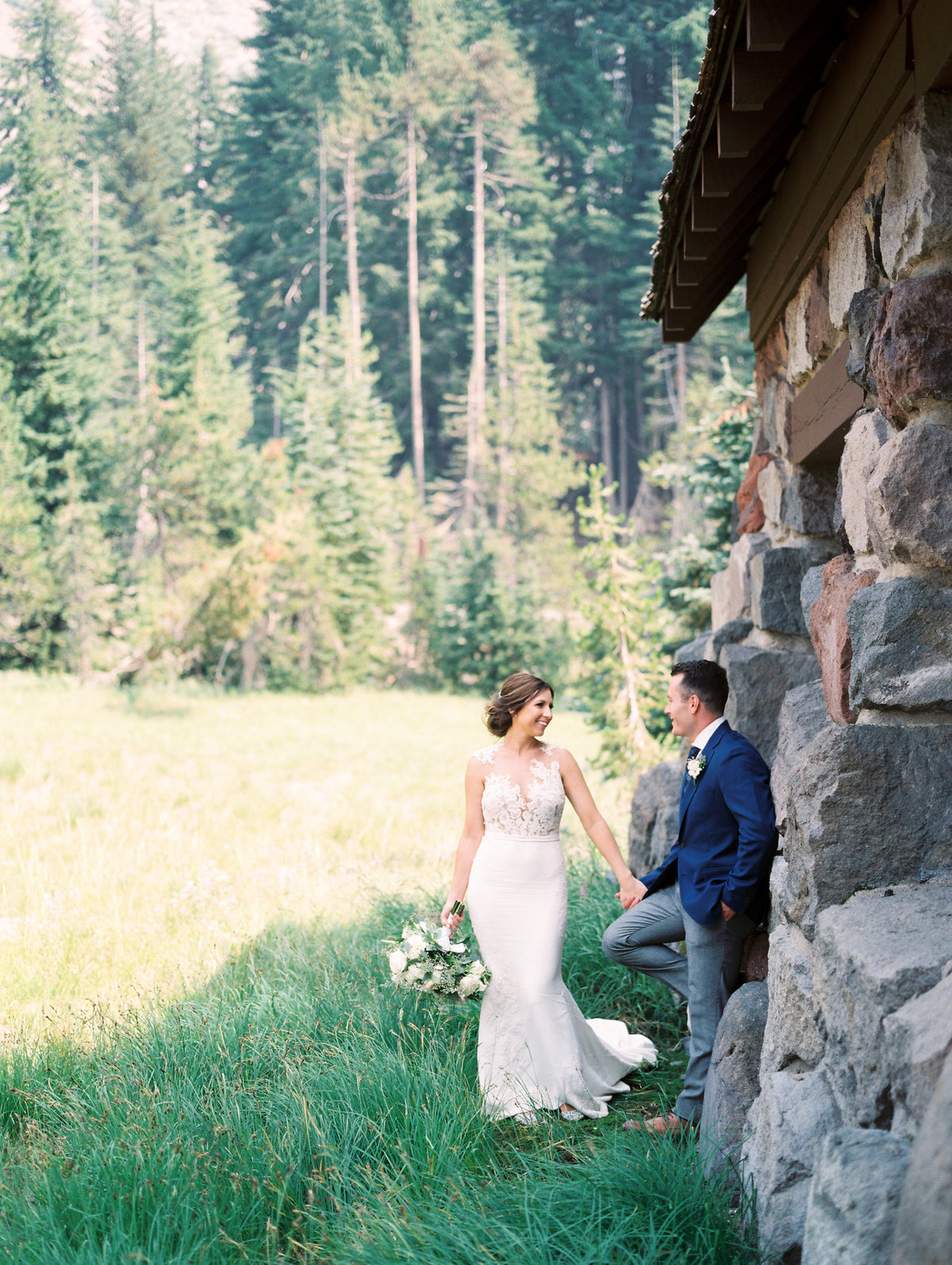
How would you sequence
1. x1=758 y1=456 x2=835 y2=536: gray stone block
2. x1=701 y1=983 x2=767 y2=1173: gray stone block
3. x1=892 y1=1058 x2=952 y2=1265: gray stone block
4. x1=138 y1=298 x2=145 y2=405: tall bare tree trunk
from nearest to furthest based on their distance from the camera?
1. x1=892 y1=1058 x2=952 y2=1265: gray stone block
2. x1=701 y1=983 x2=767 y2=1173: gray stone block
3. x1=758 y1=456 x2=835 y2=536: gray stone block
4. x1=138 y1=298 x2=145 y2=405: tall bare tree trunk

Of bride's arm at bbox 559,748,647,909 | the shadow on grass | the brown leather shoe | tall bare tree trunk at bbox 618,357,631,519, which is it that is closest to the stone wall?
the shadow on grass

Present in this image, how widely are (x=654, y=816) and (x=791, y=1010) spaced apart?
2835 mm

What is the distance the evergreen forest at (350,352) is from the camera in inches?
877

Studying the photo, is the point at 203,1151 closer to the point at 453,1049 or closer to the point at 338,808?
the point at 453,1049

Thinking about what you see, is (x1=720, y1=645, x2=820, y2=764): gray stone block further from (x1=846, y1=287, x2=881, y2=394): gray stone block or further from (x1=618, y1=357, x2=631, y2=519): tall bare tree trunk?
(x1=618, y1=357, x2=631, y2=519): tall bare tree trunk

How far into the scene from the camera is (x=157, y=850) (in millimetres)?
8281

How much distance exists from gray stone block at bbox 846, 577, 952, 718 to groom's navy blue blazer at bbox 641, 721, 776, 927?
1.14 m

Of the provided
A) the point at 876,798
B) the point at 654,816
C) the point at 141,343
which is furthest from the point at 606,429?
the point at 876,798

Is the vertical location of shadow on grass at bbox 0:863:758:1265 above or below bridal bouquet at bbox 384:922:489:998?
below

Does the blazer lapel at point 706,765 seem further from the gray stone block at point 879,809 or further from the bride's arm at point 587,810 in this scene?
the gray stone block at point 879,809

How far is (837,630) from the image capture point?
288 cm

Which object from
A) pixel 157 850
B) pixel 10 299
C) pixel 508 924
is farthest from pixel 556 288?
pixel 508 924

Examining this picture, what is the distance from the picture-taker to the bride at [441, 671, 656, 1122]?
422 centimetres

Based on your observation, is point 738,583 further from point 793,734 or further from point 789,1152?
point 789,1152
